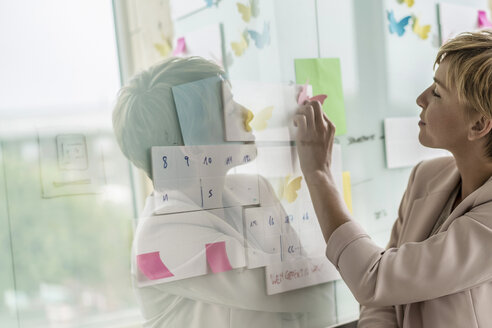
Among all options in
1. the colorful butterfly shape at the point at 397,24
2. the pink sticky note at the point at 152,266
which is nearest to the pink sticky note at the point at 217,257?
the pink sticky note at the point at 152,266

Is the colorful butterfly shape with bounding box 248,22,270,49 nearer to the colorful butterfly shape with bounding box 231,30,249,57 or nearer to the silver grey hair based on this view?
the colorful butterfly shape with bounding box 231,30,249,57

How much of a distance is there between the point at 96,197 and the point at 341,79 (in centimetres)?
70

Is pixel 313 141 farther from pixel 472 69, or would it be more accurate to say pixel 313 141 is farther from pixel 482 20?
pixel 482 20

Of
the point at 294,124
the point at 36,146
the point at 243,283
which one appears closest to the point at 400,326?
the point at 243,283

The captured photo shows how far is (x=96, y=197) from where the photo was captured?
34.4 inches

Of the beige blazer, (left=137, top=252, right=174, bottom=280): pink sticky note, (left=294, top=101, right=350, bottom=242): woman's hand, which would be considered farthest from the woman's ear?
(left=137, top=252, right=174, bottom=280): pink sticky note

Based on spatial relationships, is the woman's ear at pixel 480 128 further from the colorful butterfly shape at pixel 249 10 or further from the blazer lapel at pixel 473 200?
the colorful butterfly shape at pixel 249 10

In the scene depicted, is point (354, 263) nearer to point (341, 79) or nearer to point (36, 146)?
point (341, 79)

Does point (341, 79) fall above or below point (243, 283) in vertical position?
above

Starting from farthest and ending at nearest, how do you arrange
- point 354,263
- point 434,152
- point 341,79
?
point 434,152 → point 341,79 → point 354,263

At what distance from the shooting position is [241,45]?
3.59 ft

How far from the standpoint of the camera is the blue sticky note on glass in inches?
38.5

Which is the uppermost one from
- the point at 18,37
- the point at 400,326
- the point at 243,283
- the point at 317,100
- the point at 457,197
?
the point at 18,37

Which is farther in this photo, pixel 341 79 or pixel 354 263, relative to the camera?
pixel 341 79
